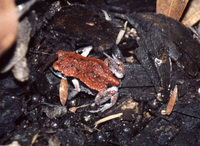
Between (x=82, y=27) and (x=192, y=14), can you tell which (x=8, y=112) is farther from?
(x=192, y=14)

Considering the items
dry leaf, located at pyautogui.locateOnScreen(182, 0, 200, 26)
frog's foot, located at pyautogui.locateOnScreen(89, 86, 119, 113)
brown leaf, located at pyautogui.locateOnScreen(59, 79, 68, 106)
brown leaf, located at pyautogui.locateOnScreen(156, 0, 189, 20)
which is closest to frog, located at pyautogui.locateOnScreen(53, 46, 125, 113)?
frog's foot, located at pyautogui.locateOnScreen(89, 86, 119, 113)

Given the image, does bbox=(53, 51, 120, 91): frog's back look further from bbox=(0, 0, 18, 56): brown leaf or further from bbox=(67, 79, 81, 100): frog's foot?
bbox=(0, 0, 18, 56): brown leaf

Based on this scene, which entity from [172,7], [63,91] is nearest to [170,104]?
[172,7]

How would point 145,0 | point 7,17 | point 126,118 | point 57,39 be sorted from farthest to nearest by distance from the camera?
point 145,0 → point 57,39 → point 126,118 → point 7,17

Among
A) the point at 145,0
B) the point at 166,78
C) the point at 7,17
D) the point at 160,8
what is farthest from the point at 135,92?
the point at 7,17

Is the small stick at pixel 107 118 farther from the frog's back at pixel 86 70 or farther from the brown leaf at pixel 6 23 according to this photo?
→ the brown leaf at pixel 6 23

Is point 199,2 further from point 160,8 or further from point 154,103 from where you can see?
point 154,103
